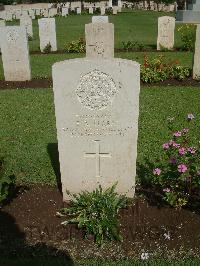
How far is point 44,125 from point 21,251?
4081 millimetres

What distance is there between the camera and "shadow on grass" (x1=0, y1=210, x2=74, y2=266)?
12.6 feet

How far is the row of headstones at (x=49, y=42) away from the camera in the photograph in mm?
9156

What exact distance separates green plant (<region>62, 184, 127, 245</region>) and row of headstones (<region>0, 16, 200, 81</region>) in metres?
3.76

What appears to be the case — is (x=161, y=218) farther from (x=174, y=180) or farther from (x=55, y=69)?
(x=55, y=69)

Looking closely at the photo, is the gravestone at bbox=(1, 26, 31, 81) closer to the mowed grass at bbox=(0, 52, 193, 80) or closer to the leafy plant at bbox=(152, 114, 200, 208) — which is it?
the mowed grass at bbox=(0, 52, 193, 80)

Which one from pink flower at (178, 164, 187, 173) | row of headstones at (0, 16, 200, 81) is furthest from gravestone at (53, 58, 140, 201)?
row of headstones at (0, 16, 200, 81)

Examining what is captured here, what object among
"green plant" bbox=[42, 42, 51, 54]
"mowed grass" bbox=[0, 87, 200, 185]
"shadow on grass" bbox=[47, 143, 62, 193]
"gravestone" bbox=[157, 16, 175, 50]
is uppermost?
"gravestone" bbox=[157, 16, 175, 50]

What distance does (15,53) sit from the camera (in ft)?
37.2

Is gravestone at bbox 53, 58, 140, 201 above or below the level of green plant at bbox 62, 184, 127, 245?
above

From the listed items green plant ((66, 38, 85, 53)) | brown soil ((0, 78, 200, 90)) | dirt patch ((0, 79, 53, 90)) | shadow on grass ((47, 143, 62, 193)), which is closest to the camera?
shadow on grass ((47, 143, 62, 193))

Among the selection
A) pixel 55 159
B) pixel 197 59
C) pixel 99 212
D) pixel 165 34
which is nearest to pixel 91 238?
pixel 99 212

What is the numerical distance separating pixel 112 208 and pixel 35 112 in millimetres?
4827

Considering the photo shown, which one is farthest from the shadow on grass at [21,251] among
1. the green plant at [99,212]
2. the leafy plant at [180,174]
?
the leafy plant at [180,174]

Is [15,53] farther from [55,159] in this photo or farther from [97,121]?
[97,121]
